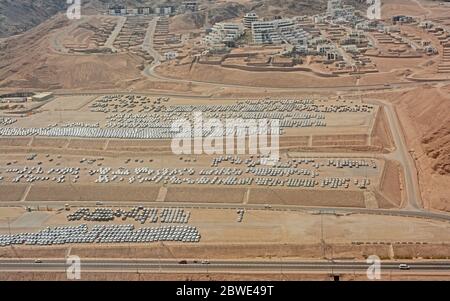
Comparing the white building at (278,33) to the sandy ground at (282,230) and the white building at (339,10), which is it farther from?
the sandy ground at (282,230)

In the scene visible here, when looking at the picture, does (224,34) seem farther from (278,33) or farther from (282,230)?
(282,230)

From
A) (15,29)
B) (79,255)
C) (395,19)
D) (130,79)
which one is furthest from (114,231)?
(15,29)

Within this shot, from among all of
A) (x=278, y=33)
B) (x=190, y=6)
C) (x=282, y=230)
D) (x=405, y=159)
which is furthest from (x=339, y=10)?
(x=282, y=230)

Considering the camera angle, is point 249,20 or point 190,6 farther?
point 190,6

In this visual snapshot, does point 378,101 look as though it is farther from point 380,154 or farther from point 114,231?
point 114,231

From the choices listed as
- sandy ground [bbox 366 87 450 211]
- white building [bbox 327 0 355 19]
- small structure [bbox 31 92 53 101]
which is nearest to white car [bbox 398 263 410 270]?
sandy ground [bbox 366 87 450 211]

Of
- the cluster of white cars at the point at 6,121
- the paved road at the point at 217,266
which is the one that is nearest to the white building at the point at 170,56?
the cluster of white cars at the point at 6,121
